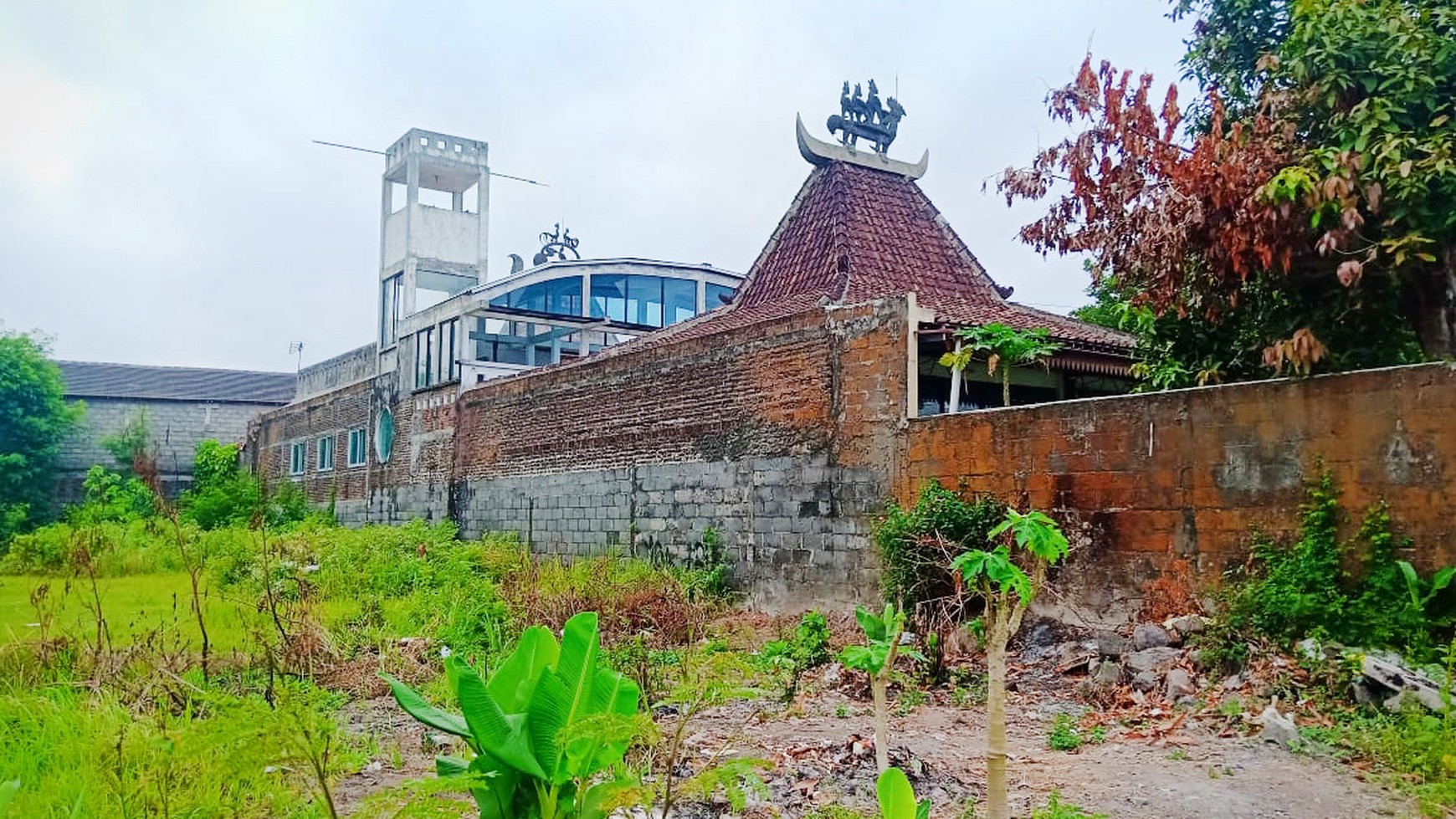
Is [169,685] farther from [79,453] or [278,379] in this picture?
[278,379]

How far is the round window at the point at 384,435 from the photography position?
1920 centimetres

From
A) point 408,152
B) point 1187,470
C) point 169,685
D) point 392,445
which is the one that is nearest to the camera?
point 169,685

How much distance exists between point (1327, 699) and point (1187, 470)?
187cm

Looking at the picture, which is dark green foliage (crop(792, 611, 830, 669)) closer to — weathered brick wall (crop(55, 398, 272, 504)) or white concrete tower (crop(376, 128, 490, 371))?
white concrete tower (crop(376, 128, 490, 371))

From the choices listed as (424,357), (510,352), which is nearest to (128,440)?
(424,357)

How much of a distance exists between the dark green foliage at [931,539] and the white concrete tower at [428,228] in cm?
1736

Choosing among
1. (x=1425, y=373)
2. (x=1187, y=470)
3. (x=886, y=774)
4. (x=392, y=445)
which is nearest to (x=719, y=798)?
(x=886, y=774)

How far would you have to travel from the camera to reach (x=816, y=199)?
1274 centimetres

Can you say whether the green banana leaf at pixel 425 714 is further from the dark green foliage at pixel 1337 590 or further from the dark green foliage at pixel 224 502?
the dark green foliage at pixel 224 502

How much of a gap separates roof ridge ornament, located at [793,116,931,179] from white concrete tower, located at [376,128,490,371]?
43.6 ft

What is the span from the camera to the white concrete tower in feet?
76.9

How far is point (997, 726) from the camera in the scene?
3041 mm

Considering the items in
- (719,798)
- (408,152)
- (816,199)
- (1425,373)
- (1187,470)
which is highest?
(408,152)

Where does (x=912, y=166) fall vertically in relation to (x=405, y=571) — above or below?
above
